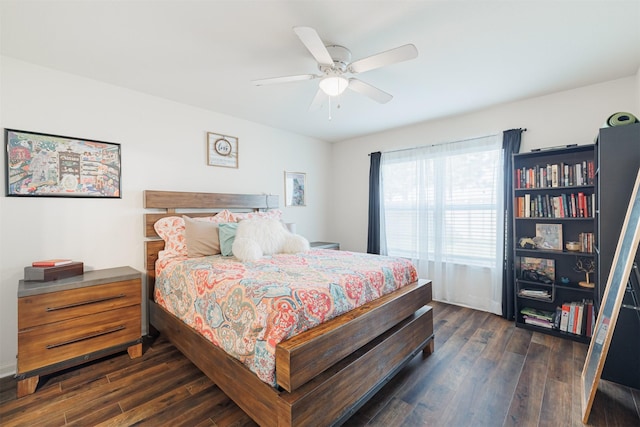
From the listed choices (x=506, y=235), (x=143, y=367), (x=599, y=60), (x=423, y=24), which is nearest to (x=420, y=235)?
(x=506, y=235)

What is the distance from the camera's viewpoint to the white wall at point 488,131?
2.75m

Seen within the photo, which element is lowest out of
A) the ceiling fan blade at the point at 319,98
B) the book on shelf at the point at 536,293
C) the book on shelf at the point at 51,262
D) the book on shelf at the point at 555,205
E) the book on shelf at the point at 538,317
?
the book on shelf at the point at 538,317

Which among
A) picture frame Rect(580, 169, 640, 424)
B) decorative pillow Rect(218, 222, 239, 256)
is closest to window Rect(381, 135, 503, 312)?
picture frame Rect(580, 169, 640, 424)

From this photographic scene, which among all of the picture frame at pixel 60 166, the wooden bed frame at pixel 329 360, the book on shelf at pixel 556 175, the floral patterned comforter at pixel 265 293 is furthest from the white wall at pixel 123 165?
the book on shelf at pixel 556 175

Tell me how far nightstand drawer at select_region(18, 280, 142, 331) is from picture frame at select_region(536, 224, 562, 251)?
13.1 ft

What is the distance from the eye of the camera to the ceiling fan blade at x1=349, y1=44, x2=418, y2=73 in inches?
65.6

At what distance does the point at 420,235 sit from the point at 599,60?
2471 millimetres

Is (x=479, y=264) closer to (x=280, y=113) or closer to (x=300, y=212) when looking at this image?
(x=300, y=212)

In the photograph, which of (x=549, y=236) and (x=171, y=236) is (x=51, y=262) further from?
(x=549, y=236)

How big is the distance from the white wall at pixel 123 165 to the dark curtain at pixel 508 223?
10.1ft

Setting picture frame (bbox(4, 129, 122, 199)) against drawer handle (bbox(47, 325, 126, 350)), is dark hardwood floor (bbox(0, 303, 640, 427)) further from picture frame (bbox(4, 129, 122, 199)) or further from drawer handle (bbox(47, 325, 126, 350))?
picture frame (bbox(4, 129, 122, 199))

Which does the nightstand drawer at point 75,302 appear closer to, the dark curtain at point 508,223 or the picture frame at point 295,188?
the picture frame at point 295,188

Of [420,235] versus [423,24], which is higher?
[423,24]

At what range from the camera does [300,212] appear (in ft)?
14.9
